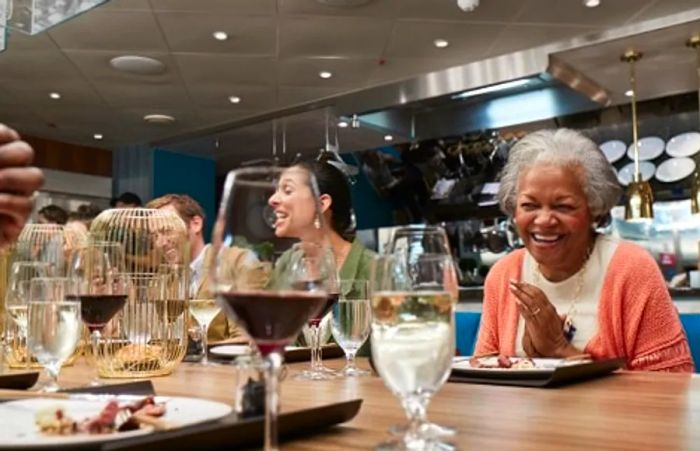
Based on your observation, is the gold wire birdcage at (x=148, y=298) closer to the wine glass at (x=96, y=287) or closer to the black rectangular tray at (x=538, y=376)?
the wine glass at (x=96, y=287)

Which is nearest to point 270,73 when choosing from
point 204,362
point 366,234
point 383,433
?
point 366,234

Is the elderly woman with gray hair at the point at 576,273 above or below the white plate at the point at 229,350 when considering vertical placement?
above

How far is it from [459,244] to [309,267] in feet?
20.9

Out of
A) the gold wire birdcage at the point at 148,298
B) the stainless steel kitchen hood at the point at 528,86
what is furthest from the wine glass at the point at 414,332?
the stainless steel kitchen hood at the point at 528,86

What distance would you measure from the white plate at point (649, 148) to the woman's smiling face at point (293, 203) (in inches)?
224

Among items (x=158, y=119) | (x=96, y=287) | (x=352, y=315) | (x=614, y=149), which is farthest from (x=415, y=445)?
(x=158, y=119)

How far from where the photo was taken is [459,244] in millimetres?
6902

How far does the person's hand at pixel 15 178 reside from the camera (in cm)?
97

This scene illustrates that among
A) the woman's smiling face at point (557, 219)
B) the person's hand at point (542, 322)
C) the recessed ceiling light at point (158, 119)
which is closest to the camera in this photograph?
the person's hand at point (542, 322)

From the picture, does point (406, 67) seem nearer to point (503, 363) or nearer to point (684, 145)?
point (684, 145)

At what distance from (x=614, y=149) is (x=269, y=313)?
5.89 metres

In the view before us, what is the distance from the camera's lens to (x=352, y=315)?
4.29 ft

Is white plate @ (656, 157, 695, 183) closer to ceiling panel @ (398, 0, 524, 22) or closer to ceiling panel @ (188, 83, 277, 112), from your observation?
ceiling panel @ (398, 0, 524, 22)

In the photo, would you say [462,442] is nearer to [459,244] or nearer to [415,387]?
[415,387]
